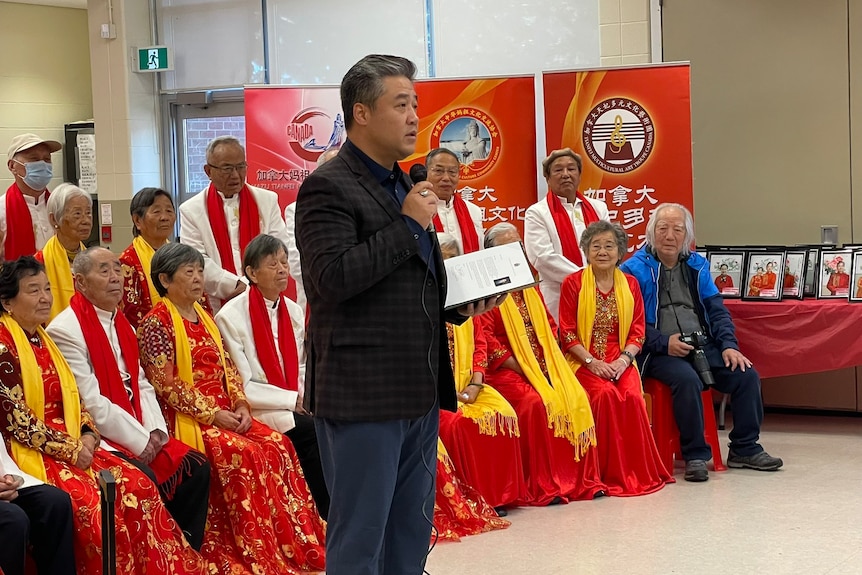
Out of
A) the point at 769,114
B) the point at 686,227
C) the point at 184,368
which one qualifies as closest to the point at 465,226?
the point at 686,227

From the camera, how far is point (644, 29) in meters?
6.66

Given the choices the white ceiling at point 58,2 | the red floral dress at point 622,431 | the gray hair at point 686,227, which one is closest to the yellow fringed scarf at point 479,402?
the red floral dress at point 622,431

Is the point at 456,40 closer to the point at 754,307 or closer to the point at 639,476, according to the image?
the point at 754,307

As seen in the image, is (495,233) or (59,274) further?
(495,233)

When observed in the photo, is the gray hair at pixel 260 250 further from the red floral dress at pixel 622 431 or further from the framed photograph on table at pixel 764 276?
the framed photograph on table at pixel 764 276

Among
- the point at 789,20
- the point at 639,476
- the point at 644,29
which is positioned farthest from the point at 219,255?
the point at 789,20

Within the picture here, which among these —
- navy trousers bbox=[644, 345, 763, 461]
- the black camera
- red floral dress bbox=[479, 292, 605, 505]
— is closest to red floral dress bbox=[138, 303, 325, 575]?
red floral dress bbox=[479, 292, 605, 505]

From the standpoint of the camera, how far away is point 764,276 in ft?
19.7

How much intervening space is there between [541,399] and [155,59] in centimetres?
476

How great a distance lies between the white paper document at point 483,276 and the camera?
2.32 m

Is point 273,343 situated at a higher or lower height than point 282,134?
lower

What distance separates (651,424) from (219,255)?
2.16 m

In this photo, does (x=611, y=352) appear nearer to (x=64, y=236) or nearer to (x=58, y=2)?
(x=64, y=236)

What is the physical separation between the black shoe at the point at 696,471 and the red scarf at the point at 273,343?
1.92m
